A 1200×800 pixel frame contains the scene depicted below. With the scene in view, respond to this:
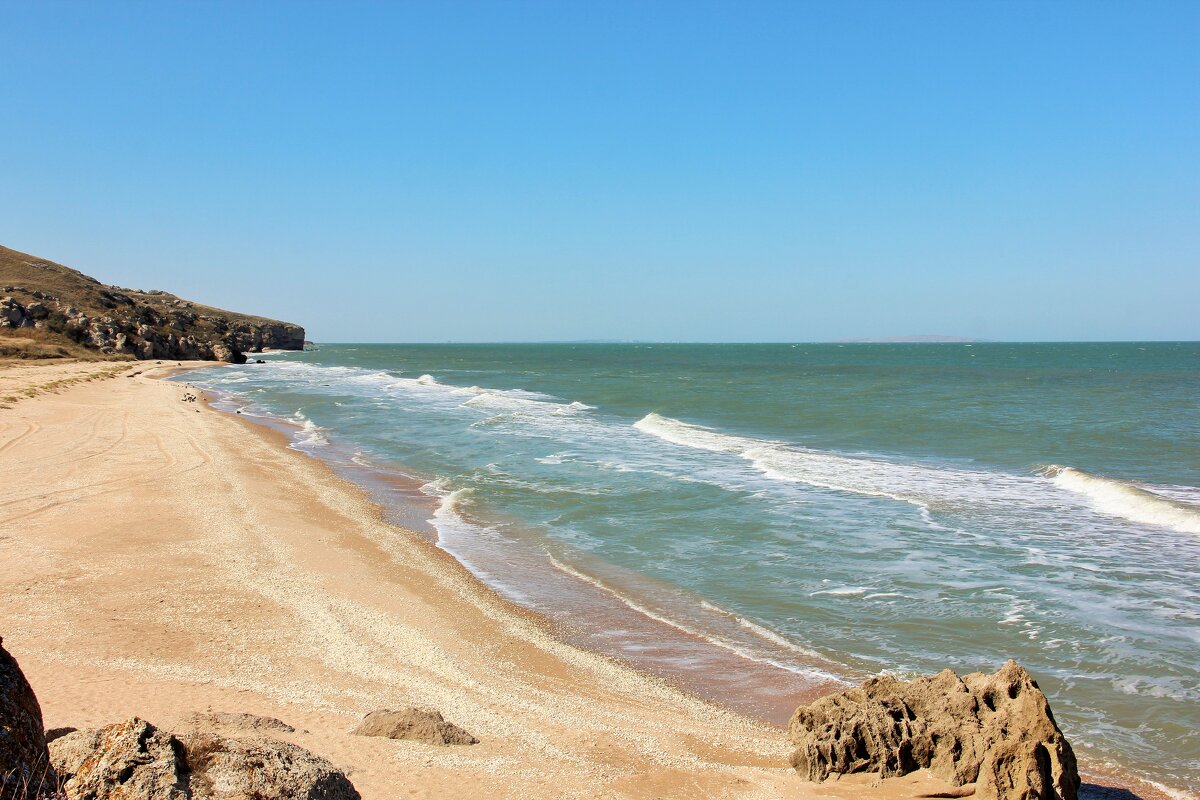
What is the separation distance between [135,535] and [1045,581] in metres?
14.9

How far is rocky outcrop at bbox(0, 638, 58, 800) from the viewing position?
2.88 metres

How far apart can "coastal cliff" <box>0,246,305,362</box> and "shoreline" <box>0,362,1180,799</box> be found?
180ft

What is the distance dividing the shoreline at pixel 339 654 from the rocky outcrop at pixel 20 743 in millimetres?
2764

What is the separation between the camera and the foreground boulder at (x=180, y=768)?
125 inches

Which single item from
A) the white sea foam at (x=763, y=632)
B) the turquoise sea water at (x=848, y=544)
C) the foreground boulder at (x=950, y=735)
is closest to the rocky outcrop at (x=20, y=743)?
the foreground boulder at (x=950, y=735)

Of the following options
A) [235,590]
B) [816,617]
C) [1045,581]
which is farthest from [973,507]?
[235,590]

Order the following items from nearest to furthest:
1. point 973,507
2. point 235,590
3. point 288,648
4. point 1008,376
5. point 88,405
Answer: point 288,648 → point 235,590 → point 973,507 → point 88,405 → point 1008,376

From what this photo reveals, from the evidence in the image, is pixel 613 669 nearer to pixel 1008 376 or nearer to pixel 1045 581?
pixel 1045 581

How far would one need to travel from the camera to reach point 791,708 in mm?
7770

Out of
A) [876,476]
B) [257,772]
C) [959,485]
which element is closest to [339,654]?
[257,772]

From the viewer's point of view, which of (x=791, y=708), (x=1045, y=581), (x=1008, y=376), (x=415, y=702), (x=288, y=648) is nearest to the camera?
(x=415, y=702)

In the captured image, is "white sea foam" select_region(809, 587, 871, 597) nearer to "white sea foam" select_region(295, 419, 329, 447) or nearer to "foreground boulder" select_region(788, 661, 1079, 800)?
"foreground boulder" select_region(788, 661, 1079, 800)

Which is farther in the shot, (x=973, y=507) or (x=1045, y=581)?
(x=973, y=507)

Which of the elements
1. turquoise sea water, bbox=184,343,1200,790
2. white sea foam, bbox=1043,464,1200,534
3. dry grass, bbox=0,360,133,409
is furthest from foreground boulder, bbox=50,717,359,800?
dry grass, bbox=0,360,133,409
